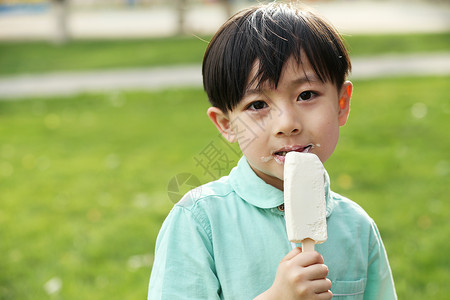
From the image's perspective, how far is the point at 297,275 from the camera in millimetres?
1522

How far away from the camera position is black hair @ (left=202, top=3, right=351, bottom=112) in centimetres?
171

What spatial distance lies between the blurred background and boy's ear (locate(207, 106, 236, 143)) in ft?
0.38

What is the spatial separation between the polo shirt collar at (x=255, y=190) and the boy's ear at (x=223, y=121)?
99 mm

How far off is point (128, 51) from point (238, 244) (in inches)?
444

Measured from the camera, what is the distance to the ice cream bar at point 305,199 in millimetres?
1564

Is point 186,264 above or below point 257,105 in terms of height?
below

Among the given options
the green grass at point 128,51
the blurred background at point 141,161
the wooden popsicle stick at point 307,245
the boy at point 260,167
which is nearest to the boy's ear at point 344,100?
the boy at point 260,167

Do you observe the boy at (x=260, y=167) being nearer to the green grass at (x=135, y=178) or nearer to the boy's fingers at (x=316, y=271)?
the boy's fingers at (x=316, y=271)

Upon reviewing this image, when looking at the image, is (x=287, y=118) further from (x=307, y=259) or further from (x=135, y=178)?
(x=135, y=178)

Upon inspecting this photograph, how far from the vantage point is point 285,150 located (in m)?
1.68

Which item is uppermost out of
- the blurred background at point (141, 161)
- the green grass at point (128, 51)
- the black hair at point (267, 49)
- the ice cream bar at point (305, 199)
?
the black hair at point (267, 49)

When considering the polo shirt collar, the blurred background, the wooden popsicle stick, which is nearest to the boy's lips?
the polo shirt collar

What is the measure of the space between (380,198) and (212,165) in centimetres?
273

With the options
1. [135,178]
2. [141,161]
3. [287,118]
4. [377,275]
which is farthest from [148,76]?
[287,118]
